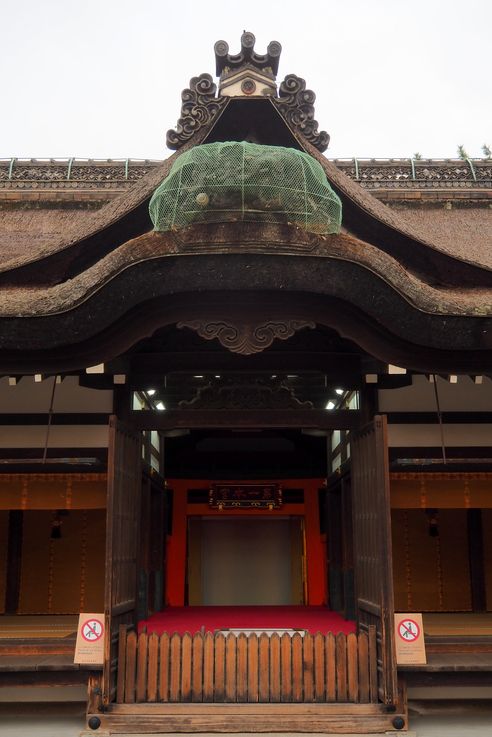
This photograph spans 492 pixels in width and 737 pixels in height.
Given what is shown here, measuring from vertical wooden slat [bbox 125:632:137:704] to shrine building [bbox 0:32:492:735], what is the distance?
0.02 m

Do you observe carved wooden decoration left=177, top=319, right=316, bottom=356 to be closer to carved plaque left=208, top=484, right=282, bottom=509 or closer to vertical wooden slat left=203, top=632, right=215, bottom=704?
vertical wooden slat left=203, top=632, right=215, bottom=704

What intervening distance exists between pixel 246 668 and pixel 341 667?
0.74m

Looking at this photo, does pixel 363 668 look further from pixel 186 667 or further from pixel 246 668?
pixel 186 667

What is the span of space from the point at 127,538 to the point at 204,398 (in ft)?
4.61

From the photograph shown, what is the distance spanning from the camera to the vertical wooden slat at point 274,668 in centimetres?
503

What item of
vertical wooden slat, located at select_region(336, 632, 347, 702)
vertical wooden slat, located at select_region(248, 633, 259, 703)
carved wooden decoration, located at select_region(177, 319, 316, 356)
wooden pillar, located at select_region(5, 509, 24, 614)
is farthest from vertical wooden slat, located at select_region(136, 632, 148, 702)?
wooden pillar, located at select_region(5, 509, 24, 614)

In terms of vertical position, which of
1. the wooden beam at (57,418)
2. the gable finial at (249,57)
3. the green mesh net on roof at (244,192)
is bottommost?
the wooden beam at (57,418)

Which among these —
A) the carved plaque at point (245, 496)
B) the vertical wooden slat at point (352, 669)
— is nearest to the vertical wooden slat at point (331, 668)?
the vertical wooden slat at point (352, 669)

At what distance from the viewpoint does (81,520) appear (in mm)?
9047

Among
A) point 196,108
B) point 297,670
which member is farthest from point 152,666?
point 196,108

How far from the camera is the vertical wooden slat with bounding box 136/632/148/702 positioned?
504 cm

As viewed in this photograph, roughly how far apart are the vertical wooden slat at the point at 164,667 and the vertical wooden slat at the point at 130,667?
201 mm

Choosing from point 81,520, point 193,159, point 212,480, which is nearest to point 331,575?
point 212,480

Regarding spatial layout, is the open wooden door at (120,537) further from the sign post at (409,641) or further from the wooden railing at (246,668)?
the sign post at (409,641)
